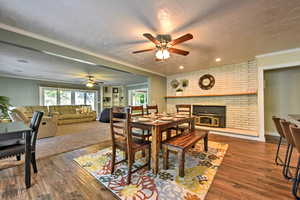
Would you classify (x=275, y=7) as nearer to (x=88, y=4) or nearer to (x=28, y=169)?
(x=88, y=4)

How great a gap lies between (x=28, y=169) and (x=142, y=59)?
10.9 ft

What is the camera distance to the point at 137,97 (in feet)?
30.1

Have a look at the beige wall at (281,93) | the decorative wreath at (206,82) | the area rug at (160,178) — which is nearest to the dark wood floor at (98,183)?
the area rug at (160,178)

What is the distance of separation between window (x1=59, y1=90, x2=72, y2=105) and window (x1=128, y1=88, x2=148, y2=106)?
372 centimetres

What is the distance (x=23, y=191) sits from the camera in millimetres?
1561

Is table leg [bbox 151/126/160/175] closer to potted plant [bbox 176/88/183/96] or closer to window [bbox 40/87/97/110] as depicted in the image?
potted plant [bbox 176/88/183/96]

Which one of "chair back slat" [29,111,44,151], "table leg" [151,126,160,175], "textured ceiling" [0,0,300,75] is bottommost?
"table leg" [151,126,160,175]

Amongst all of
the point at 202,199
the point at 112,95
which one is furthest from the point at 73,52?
the point at 112,95

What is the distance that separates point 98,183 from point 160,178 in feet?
2.82

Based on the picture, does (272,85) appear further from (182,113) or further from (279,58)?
(182,113)

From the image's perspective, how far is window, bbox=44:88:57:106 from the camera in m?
6.93

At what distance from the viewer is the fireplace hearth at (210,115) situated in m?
4.48

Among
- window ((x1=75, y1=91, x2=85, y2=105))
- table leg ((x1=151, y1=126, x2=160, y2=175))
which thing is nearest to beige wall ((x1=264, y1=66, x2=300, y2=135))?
table leg ((x1=151, y1=126, x2=160, y2=175))

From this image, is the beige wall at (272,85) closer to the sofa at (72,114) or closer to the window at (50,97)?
the sofa at (72,114)
